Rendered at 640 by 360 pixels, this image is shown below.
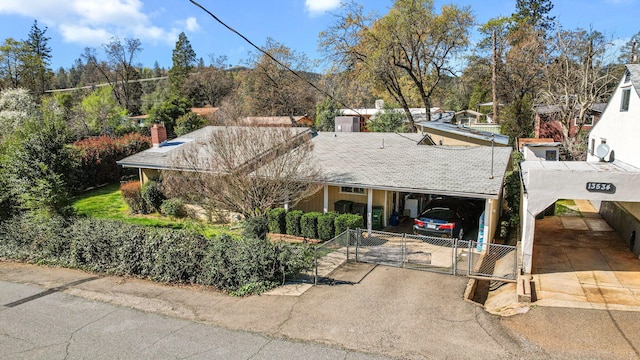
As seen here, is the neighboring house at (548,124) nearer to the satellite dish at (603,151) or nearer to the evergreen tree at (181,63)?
the satellite dish at (603,151)

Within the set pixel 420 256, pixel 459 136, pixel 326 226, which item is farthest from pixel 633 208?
pixel 459 136

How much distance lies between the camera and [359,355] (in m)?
7.47

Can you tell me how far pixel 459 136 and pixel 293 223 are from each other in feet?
44.5

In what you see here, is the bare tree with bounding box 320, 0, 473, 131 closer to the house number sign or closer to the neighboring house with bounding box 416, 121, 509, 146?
the neighboring house with bounding box 416, 121, 509, 146

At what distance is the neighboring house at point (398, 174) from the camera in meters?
14.3

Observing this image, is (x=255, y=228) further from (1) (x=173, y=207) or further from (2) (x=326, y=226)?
(1) (x=173, y=207)

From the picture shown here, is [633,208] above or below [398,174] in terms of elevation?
below

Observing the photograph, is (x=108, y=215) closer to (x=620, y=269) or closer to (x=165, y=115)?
(x=620, y=269)

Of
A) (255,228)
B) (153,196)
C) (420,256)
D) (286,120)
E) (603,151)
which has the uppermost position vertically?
(286,120)

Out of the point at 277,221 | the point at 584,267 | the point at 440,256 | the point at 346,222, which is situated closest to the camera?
the point at 584,267

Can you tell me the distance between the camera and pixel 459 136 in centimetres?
2427

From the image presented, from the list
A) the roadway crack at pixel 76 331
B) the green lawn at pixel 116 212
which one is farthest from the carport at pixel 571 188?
the green lawn at pixel 116 212

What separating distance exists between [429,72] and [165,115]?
97.3 ft

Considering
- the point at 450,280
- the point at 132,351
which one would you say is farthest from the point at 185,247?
the point at 450,280
